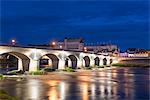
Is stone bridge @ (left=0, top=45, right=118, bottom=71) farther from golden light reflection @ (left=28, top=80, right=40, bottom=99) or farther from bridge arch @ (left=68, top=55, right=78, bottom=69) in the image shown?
golden light reflection @ (left=28, top=80, right=40, bottom=99)

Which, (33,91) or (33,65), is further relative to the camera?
(33,65)

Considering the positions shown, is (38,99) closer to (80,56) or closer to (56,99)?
(56,99)

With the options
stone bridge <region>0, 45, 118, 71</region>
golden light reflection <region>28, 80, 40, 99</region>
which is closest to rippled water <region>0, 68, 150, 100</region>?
golden light reflection <region>28, 80, 40, 99</region>

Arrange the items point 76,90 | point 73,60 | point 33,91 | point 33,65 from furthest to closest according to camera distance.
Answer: point 73,60 → point 33,65 → point 76,90 → point 33,91

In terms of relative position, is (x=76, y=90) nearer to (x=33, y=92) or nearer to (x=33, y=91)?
(x=33, y=91)

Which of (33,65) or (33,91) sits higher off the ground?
(33,65)

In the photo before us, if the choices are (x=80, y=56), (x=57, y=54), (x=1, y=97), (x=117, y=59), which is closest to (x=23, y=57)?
(x=57, y=54)

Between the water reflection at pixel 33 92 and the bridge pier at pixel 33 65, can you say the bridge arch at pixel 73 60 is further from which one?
the water reflection at pixel 33 92

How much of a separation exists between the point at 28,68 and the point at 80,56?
36683 millimetres

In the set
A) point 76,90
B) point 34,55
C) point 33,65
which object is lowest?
point 76,90

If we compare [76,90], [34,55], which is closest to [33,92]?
[76,90]

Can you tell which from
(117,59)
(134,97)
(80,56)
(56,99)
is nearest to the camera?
(56,99)

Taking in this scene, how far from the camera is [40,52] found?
76.1m

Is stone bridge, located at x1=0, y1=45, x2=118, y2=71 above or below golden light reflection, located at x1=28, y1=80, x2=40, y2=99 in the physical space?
above
